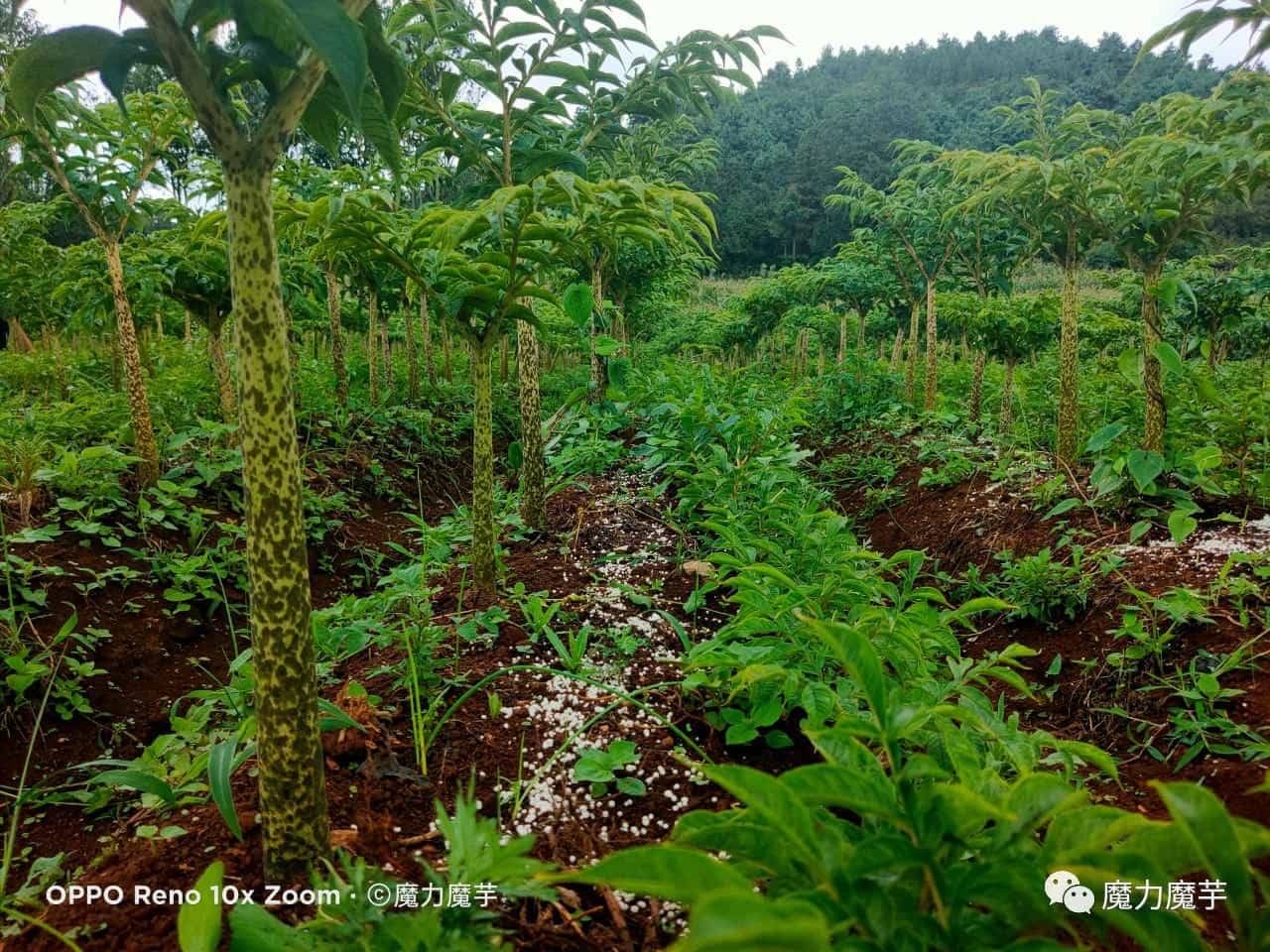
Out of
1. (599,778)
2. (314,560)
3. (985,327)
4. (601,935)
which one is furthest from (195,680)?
(985,327)

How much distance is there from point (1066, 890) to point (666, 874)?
0.45 metres

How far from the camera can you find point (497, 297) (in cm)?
247

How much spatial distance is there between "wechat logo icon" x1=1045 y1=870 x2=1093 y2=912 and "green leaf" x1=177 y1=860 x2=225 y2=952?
3.08ft

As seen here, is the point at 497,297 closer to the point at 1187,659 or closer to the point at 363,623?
Answer: the point at 363,623

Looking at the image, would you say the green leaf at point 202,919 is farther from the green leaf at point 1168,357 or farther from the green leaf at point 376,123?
the green leaf at point 1168,357

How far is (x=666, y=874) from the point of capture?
2.11 ft

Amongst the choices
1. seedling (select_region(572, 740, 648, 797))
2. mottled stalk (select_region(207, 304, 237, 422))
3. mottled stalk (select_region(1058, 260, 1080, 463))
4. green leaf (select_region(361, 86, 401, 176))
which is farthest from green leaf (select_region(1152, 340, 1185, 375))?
mottled stalk (select_region(207, 304, 237, 422))

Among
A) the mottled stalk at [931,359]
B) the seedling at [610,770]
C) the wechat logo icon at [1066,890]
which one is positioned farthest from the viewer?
the mottled stalk at [931,359]

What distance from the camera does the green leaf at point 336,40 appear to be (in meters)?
0.72

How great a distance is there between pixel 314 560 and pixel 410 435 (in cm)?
297

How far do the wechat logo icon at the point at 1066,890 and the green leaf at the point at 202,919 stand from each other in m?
0.94

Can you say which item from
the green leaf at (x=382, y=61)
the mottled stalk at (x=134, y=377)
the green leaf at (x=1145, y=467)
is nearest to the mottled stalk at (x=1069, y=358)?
the green leaf at (x=1145, y=467)

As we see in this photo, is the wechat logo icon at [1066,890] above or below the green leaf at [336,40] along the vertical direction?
below

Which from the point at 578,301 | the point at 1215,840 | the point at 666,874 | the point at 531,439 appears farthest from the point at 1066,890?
the point at 531,439
